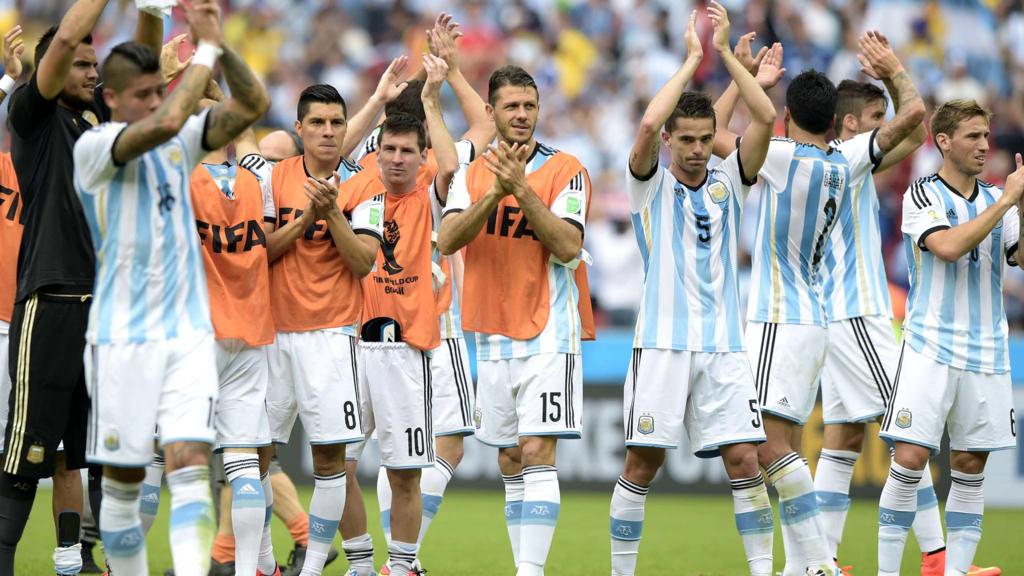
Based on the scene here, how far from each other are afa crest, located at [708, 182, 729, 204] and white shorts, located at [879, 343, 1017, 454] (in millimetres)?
1596

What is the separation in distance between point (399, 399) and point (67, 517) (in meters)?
2.03

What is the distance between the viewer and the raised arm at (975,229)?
7.58m

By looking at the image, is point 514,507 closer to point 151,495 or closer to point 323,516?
point 323,516

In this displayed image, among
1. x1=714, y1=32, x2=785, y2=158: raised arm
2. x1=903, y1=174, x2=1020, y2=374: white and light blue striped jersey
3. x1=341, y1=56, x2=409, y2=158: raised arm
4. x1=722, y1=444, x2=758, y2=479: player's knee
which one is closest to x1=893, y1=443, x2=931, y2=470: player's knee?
x1=903, y1=174, x2=1020, y2=374: white and light blue striped jersey

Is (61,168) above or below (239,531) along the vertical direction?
above

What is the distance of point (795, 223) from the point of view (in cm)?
838

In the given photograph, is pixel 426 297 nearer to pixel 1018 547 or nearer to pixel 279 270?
pixel 279 270

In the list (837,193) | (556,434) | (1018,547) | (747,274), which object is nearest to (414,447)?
(556,434)

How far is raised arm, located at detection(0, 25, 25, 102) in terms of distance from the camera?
26.1ft

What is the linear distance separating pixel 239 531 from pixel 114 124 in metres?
2.47

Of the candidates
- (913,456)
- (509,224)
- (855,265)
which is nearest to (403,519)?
(509,224)

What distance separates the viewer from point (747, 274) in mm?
15266

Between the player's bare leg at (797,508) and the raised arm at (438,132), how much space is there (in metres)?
2.56

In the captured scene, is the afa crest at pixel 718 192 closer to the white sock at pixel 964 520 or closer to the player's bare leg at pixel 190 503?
the white sock at pixel 964 520
